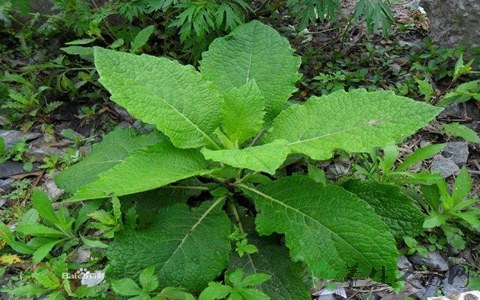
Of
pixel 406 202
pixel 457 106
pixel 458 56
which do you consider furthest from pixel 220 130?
pixel 458 56

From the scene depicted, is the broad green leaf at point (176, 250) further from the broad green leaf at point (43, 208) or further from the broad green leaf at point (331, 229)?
the broad green leaf at point (43, 208)

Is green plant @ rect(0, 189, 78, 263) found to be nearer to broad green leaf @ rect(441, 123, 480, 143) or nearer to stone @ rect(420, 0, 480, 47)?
broad green leaf @ rect(441, 123, 480, 143)

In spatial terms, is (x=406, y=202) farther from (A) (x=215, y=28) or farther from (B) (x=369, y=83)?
(A) (x=215, y=28)

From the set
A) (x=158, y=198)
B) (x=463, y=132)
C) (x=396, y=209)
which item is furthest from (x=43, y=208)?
(x=463, y=132)

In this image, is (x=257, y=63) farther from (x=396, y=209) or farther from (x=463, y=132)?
(x=463, y=132)

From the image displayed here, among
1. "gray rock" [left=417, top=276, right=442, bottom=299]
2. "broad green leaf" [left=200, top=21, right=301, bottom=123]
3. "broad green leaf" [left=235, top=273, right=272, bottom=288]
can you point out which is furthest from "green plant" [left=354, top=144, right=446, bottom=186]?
"broad green leaf" [left=235, top=273, right=272, bottom=288]

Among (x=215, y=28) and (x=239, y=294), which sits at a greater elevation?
(x=215, y=28)
